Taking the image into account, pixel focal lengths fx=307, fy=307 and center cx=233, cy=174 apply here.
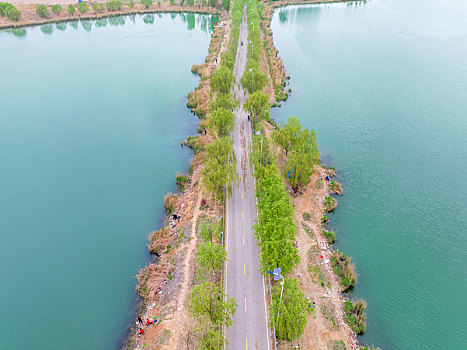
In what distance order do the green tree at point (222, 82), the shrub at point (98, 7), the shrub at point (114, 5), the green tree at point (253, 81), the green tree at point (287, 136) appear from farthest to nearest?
the shrub at point (114, 5) → the shrub at point (98, 7) → the green tree at point (253, 81) → the green tree at point (222, 82) → the green tree at point (287, 136)

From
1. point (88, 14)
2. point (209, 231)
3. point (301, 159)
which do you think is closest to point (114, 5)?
point (88, 14)


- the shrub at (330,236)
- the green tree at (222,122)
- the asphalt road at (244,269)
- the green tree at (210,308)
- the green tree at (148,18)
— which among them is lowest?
the shrub at (330,236)

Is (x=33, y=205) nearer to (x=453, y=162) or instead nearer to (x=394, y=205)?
(x=394, y=205)

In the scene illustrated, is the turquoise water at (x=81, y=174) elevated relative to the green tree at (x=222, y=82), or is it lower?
lower

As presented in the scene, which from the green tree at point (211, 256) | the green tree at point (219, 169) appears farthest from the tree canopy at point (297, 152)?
the green tree at point (211, 256)

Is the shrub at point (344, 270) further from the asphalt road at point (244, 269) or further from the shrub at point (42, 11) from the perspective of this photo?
the shrub at point (42, 11)

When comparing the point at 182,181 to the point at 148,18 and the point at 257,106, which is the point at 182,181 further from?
the point at 148,18

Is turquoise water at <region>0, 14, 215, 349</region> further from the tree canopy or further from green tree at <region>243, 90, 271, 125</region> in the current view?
the tree canopy
